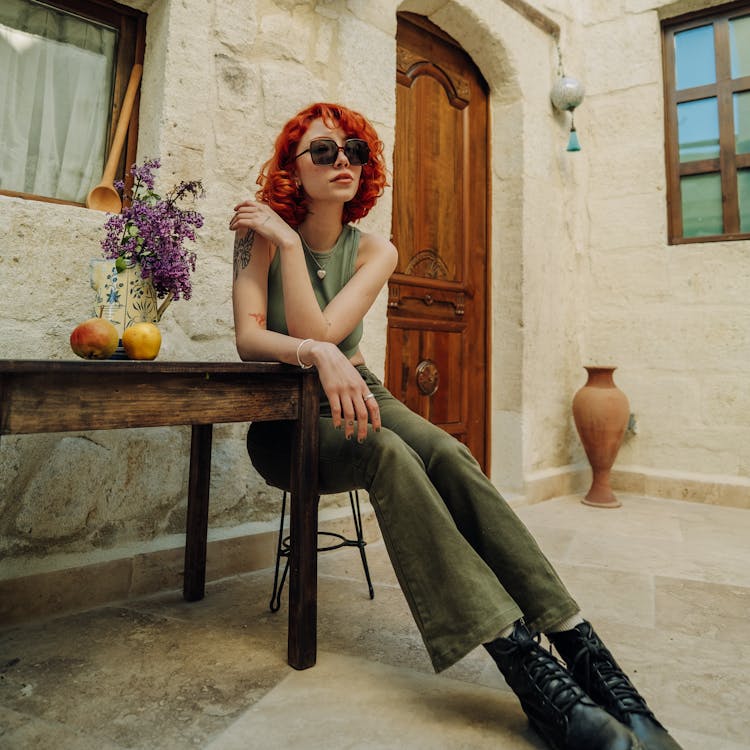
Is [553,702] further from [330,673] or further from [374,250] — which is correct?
[374,250]

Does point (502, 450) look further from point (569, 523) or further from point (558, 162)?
point (558, 162)

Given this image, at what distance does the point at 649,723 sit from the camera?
101 centimetres

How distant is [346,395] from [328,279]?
506 mm

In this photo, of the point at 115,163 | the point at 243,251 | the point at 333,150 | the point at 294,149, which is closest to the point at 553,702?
the point at 243,251

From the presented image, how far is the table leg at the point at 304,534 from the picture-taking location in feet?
4.33

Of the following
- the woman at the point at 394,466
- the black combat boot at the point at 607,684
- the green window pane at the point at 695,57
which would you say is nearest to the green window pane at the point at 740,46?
the green window pane at the point at 695,57

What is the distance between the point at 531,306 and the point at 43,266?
2.59 m

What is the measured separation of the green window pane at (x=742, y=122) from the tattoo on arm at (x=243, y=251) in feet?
11.2

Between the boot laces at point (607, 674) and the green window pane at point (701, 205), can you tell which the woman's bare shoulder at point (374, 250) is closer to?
the boot laces at point (607, 674)

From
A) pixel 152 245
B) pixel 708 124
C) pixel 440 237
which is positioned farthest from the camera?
pixel 708 124

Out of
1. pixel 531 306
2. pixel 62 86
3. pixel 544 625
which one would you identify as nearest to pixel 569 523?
pixel 531 306

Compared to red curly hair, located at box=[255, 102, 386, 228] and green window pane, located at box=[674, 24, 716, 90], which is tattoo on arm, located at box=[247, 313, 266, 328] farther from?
green window pane, located at box=[674, 24, 716, 90]

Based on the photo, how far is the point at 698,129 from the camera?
11.8 ft

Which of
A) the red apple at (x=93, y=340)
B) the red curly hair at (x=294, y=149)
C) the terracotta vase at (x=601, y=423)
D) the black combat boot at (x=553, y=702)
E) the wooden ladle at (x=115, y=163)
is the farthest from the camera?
the terracotta vase at (x=601, y=423)
